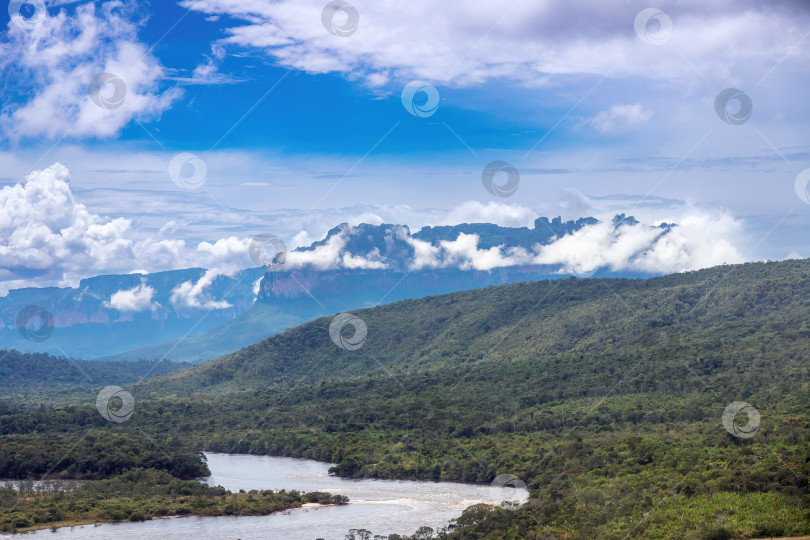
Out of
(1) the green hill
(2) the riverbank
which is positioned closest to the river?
(2) the riverbank

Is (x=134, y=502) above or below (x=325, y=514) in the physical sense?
above

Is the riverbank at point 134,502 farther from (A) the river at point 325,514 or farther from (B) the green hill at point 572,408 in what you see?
(B) the green hill at point 572,408

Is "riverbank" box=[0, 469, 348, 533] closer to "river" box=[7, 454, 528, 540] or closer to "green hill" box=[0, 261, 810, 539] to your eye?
"river" box=[7, 454, 528, 540]

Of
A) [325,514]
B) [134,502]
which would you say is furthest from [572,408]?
[134,502]

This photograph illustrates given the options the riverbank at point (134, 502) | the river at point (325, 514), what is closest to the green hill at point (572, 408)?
the river at point (325, 514)

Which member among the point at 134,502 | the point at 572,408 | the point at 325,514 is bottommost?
the point at 325,514

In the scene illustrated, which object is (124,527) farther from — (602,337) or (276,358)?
(276,358)

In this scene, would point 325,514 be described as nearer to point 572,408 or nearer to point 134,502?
point 134,502

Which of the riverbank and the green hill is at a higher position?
the green hill

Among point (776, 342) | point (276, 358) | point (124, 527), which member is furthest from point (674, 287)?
point (124, 527)
